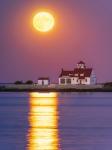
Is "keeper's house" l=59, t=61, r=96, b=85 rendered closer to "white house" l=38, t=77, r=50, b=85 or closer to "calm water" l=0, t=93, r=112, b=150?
"white house" l=38, t=77, r=50, b=85

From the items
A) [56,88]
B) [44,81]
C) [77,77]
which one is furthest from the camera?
[44,81]

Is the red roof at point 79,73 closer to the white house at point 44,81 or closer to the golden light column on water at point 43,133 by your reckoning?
the white house at point 44,81

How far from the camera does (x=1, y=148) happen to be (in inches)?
623

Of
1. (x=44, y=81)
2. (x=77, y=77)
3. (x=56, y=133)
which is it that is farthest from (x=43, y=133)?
(x=44, y=81)

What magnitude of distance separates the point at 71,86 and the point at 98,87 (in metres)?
2.62

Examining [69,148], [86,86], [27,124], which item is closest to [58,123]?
[27,124]

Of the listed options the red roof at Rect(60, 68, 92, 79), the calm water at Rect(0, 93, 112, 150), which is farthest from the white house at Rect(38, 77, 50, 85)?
the calm water at Rect(0, 93, 112, 150)

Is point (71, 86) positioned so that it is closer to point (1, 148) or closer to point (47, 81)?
point (47, 81)

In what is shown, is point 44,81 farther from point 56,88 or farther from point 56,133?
point 56,133

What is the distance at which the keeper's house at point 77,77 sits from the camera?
7119 centimetres

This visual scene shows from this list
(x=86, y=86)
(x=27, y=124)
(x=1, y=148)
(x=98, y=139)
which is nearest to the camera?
(x=1, y=148)

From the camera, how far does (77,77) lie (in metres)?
71.4

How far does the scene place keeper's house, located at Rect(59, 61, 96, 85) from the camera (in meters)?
71.2

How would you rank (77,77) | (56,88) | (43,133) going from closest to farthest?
(43,133), (56,88), (77,77)
